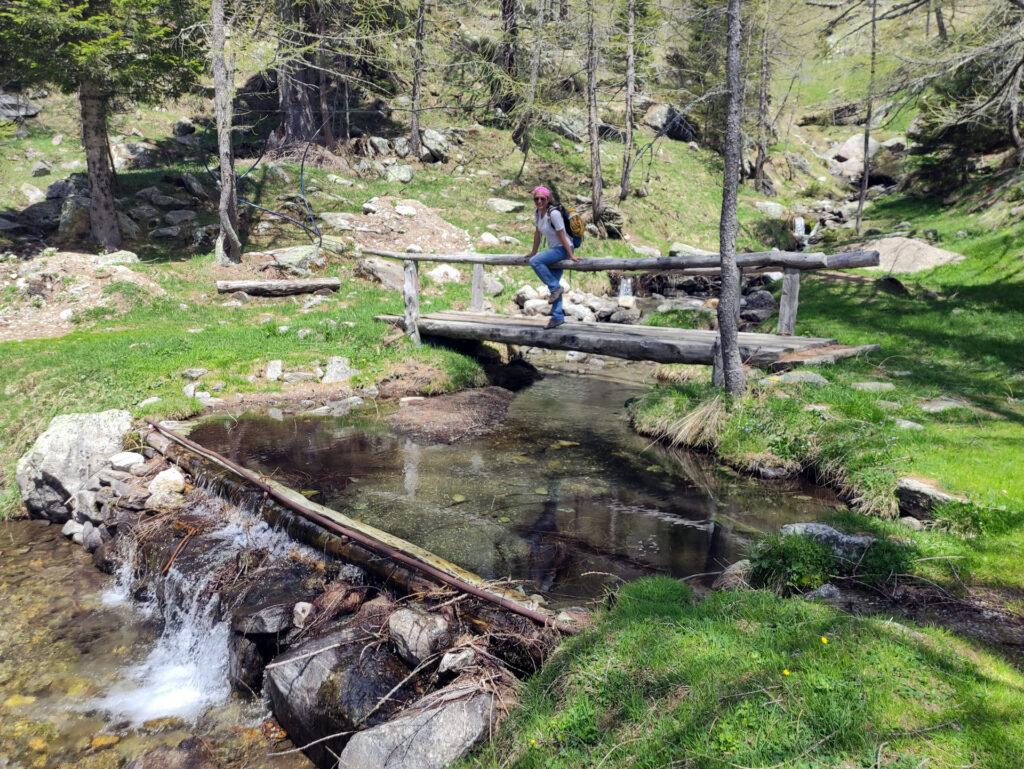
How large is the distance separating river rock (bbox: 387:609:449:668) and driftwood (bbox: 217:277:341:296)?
1380 cm

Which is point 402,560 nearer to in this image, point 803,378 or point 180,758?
point 180,758

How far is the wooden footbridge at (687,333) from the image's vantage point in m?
8.04

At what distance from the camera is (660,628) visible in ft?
11.6

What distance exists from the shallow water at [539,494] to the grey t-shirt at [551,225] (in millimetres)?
2958

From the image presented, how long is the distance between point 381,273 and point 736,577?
50.3ft

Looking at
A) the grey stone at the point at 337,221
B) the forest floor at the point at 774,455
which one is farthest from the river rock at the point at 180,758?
the grey stone at the point at 337,221

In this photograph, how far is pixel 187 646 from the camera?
212 inches

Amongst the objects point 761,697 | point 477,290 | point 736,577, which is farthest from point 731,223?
point 477,290

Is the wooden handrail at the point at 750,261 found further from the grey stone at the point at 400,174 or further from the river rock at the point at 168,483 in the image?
the grey stone at the point at 400,174

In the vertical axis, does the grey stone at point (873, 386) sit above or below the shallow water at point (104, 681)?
above

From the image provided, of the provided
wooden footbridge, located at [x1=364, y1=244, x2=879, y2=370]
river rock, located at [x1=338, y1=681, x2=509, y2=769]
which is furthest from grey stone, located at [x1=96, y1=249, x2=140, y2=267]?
river rock, located at [x1=338, y1=681, x2=509, y2=769]

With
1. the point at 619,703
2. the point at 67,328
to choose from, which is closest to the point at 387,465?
the point at 619,703

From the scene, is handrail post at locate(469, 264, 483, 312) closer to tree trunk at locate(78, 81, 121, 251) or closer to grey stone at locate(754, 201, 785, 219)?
tree trunk at locate(78, 81, 121, 251)

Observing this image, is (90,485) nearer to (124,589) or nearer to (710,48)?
(124,589)
